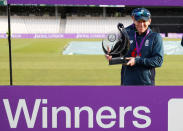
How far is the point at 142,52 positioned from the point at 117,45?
30 cm

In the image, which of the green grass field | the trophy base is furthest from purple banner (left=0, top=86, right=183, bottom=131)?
the green grass field

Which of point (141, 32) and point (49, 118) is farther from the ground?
point (141, 32)

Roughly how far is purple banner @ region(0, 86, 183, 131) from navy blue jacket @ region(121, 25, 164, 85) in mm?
444

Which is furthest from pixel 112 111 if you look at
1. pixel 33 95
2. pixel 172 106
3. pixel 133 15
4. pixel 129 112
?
pixel 133 15

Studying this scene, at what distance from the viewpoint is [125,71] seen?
12.3ft

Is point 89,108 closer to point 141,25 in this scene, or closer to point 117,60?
point 117,60

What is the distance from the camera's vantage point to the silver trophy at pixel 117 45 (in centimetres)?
347

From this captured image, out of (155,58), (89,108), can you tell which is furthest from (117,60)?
(89,108)

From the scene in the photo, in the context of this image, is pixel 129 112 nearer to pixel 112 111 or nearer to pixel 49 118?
pixel 112 111

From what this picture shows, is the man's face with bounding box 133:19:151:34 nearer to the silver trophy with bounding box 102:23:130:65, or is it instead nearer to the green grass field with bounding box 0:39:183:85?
the silver trophy with bounding box 102:23:130:65

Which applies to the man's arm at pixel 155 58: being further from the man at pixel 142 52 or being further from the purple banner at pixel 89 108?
the purple banner at pixel 89 108

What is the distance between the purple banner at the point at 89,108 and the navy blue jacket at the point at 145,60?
444mm

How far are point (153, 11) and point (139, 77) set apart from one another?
3.22 ft

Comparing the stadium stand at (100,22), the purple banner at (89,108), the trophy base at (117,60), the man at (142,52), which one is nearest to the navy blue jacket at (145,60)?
the man at (142,52)
